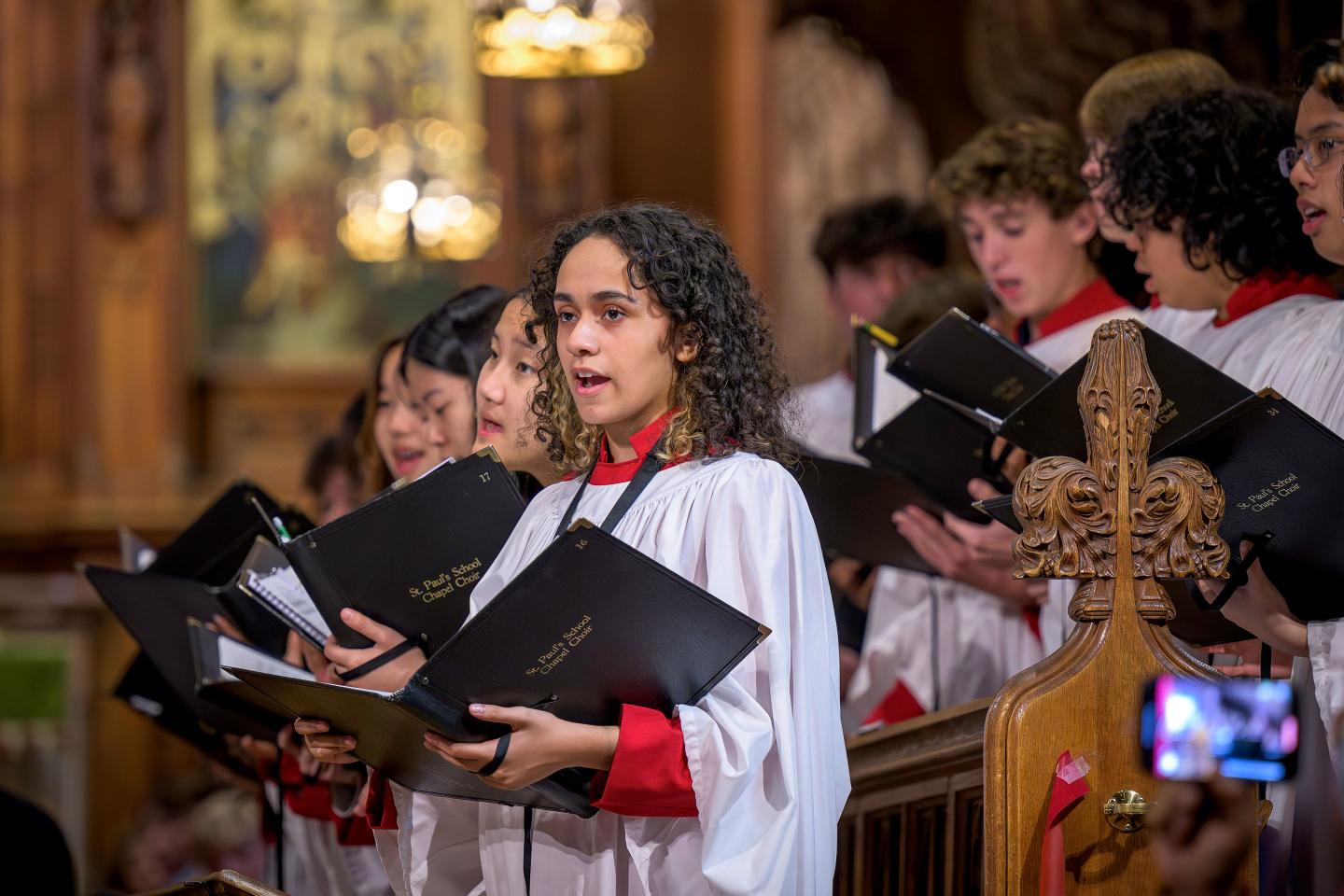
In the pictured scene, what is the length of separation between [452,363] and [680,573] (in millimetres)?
1108

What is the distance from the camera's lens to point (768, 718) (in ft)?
6.77

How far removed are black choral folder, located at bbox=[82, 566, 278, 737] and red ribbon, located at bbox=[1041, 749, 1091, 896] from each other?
1555 millimetres

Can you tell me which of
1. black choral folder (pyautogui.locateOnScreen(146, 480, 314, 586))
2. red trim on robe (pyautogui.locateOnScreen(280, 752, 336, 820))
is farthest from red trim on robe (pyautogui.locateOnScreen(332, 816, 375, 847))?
black choral folder (pyautogui.locateOnScreen(146, 480, 314, 586))

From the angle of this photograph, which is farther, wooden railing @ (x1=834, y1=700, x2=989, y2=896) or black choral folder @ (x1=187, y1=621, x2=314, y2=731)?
black choral folder @ (x1=187, y1=621, x2=314, y2=731)

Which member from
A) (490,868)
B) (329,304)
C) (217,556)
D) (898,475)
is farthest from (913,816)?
(329,304)

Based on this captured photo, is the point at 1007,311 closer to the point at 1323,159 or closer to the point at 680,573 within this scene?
the point at 1323,159

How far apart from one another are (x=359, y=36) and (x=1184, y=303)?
6.73 m

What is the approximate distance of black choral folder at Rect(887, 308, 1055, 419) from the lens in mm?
2809

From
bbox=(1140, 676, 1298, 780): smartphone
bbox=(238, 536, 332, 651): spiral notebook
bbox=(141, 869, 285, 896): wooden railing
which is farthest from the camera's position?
bbox=(238, 536, 332, 651): spiral notebook

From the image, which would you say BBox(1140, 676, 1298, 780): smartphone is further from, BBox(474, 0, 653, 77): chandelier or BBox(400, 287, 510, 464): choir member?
BBox(474, 0, 653, 77): chandelier

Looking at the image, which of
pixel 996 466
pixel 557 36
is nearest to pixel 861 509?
pixel 996 466

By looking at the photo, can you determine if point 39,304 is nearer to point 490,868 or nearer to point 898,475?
point 898,475

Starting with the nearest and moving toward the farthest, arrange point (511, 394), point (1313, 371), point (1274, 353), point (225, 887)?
1. point (225, 887)
2. point (1313, 371)
3. point (1274, 353)
4. point (511, 394)

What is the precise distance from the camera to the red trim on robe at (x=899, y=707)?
3699 mm
